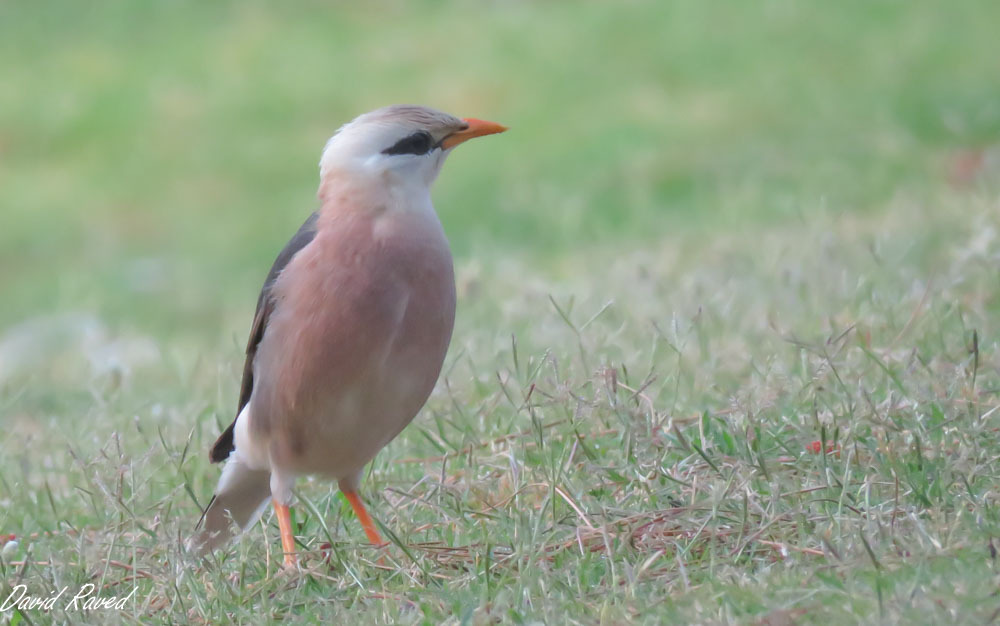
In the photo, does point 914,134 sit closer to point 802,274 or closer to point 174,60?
point 802,274

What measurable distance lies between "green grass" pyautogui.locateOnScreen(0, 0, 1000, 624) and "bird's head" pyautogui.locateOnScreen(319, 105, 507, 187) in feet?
2.02

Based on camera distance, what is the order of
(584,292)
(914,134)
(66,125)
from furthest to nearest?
(66,125)
(914,134)
(584,292)

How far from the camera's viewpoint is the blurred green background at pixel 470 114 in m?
10.5

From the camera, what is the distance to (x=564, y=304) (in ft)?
22.1

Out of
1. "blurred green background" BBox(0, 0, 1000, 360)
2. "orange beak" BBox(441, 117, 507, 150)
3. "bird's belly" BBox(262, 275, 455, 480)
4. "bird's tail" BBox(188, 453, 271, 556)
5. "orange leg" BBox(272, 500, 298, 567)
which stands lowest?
"blurred green background" BBox(0, 0, 1000, 360)

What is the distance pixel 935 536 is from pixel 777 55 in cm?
1072

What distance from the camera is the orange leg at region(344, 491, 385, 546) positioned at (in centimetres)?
411

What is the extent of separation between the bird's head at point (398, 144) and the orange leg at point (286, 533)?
1021 millimetres

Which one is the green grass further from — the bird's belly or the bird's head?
the bird's head

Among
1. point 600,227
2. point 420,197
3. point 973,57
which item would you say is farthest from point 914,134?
point 420,197

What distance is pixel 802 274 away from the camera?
6.56 meters

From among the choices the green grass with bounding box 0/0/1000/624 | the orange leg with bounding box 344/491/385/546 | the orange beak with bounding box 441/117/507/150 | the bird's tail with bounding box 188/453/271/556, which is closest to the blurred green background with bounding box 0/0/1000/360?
the green grass with bounding box 0/0/1000/624

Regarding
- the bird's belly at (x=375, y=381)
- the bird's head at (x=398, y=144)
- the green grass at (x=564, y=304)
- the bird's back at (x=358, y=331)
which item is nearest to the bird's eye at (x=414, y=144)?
the bird's head at (x=398, y=144)

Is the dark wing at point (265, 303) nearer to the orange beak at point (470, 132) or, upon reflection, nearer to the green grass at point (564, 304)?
the green grass at point (564, 304)
